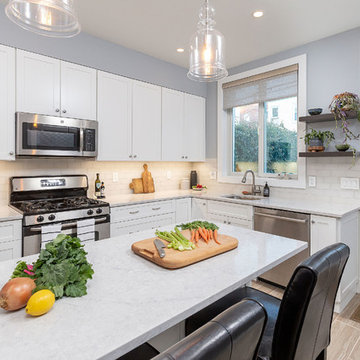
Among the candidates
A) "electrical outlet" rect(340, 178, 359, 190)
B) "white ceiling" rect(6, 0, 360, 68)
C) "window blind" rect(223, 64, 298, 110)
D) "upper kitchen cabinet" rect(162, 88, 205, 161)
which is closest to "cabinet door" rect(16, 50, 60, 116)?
"white ceiling" rect(6, 0, 360, 68)

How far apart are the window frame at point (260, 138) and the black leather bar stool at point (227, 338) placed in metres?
2.93

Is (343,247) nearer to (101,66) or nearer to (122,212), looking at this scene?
(122,212)

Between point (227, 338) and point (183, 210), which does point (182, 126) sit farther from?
point (227, 338)

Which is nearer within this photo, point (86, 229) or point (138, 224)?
point (86, 229)

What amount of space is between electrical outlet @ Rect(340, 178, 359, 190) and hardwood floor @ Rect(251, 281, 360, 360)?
1.14m

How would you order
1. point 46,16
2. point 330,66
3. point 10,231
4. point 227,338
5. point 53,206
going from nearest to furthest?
point 227,338
point 46,16
point 10,231
point 53,206
point 330,66

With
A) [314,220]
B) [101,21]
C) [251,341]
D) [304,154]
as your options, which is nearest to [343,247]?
[251,341]

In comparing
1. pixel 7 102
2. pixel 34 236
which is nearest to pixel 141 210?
pixel 34 236

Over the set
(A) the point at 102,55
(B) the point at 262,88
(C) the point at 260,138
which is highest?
(A) the point at 102,55

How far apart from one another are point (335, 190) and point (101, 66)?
9.84 ft

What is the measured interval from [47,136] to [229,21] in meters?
2.15

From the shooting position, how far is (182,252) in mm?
1347

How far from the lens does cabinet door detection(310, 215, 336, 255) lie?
247 centimetres

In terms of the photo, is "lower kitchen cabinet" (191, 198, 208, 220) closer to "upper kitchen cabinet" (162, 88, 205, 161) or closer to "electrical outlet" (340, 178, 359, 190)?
"upper kitchen cabinet" (162, 88, 205, 161)
